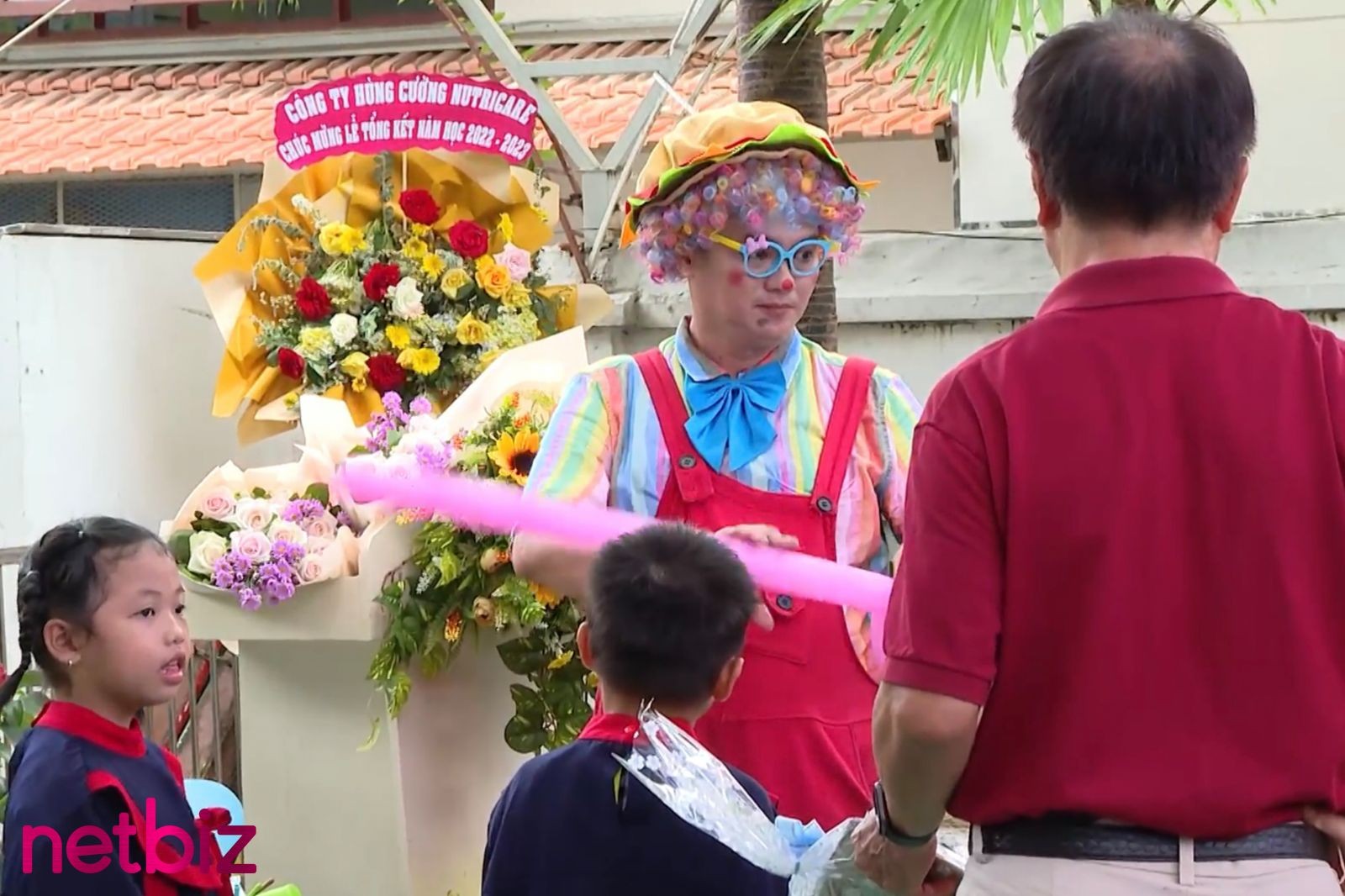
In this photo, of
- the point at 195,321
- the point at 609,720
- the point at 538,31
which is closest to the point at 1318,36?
the point at 538,31

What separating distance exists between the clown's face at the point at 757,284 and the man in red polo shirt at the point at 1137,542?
3.00 ft

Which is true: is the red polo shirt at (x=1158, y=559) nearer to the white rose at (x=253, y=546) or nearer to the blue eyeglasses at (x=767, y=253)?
the blue eyeglasses at (x=767, y=253)

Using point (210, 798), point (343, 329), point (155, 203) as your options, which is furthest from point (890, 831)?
point (155, 203)

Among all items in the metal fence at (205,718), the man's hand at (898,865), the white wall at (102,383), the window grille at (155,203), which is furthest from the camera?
the window grille at (155,203)

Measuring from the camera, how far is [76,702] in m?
2.61

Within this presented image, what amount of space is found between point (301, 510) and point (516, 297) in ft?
3.90

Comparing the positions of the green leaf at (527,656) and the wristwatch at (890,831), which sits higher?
the wristwatch at (890,831)

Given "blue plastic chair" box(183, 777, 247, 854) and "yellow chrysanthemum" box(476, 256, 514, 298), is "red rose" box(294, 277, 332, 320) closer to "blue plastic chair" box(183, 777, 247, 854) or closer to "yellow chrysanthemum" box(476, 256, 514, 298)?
"yellow chrysanthemum" box(476, 256, 514, 298)

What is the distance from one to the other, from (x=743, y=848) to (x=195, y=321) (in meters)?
4.26

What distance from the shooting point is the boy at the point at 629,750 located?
2.15 meters

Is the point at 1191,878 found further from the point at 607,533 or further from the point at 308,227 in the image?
the point at 308,227

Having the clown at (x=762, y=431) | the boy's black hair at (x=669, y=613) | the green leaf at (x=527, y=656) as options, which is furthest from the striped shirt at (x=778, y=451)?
the green leaf at (x=527, y=656)

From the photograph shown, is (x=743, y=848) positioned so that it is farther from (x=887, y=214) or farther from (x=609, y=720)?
(x=887, y=214)

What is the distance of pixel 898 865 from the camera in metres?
1.86
